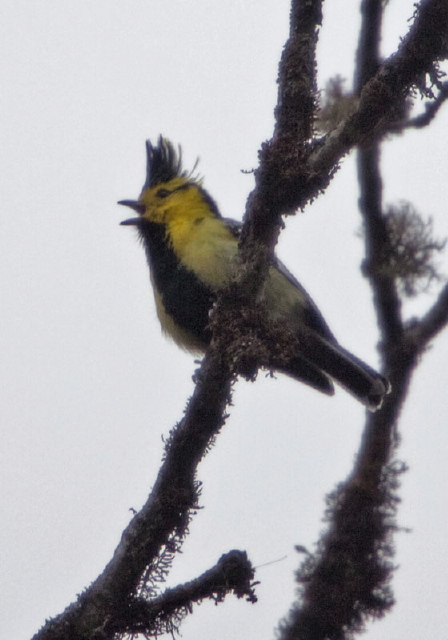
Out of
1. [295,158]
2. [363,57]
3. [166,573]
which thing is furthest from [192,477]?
[363,57]

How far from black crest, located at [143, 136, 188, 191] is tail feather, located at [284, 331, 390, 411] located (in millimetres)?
1510

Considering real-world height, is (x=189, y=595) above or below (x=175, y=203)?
below

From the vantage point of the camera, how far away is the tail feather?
4891mm

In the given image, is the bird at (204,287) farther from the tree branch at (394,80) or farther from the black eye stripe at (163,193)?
the tree branch at (394,80)

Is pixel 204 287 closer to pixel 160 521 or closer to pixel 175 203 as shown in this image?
pixel 175 203

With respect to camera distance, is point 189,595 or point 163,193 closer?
point 189,595

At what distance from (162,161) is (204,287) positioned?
144 cm

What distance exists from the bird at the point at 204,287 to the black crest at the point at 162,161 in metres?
0.19

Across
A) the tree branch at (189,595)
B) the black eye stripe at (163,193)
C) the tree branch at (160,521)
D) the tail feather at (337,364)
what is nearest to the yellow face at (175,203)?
the black eye stripe at (163,193)

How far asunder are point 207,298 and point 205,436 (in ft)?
4.92

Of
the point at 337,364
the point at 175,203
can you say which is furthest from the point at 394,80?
the point at 175,203

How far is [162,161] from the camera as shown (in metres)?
5.64

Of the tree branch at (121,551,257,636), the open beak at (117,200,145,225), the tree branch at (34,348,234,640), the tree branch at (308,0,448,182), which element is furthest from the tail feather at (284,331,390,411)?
the tree branch at (121,551,257,636)

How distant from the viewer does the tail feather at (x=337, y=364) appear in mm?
4891
